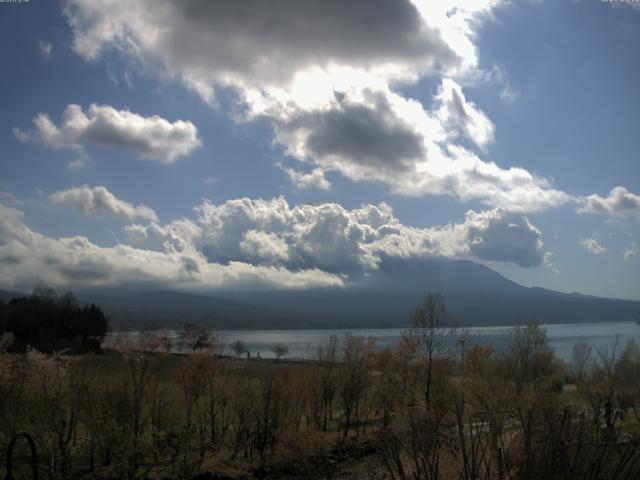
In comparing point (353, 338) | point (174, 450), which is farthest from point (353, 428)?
point (174, 450)

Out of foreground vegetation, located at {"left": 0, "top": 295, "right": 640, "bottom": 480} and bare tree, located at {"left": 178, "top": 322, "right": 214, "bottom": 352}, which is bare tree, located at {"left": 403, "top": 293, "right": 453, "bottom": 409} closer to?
foreground vegetation, located at {"left": 0, "top": 295, "right": 640, "bottom": 480}

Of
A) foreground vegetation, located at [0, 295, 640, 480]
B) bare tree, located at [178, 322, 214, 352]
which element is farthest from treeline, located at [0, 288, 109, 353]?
foreground vegetation, located at [0, 295, 640, 480]

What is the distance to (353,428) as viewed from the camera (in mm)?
42844

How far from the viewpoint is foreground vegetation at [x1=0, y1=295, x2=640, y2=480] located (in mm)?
25484

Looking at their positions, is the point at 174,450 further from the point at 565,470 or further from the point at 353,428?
the point at 565,470

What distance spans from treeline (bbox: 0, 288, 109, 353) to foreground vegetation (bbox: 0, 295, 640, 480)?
46.9 metres

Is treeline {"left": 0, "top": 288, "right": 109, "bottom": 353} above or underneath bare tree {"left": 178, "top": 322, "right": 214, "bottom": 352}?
above

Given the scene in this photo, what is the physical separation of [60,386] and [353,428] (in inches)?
910

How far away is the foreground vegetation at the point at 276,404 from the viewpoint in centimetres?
2548

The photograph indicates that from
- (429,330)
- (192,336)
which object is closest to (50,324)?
(192,336)

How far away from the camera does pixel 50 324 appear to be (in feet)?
286

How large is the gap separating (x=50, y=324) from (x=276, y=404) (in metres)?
66.6

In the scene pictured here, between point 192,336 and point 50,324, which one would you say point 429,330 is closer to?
point 50,324

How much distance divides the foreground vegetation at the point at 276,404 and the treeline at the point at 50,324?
4693 centimetres
